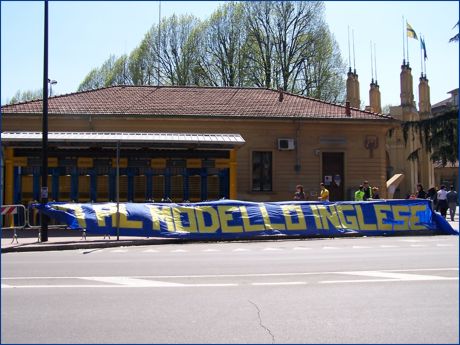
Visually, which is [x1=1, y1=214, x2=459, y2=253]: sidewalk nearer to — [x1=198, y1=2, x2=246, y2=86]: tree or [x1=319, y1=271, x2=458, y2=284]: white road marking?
[x1=319, y1=271, x2=458, y2=284]: white road marking

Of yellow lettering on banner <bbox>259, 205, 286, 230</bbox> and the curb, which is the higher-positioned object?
yellow lettering on banner <bbox>259, 205, 286, 230</bbox>

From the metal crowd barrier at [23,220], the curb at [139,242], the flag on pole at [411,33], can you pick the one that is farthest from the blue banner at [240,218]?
the flag on pole at [411,33]

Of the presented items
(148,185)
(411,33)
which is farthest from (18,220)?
(411,33)

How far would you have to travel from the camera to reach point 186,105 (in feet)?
96.7

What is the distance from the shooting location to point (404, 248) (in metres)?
15.7

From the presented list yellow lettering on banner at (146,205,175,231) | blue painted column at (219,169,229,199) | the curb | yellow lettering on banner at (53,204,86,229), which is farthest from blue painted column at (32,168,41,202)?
blue painted column at (219,169,229,199)

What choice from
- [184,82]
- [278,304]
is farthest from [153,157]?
[184,82]

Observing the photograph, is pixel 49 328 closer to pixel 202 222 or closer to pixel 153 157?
pixel 202 222

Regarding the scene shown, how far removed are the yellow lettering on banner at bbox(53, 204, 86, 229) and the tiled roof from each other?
9.16 meters

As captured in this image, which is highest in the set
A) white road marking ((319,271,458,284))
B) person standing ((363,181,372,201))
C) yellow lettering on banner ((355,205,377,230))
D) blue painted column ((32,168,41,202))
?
blue painted column ((32,168,41,202))

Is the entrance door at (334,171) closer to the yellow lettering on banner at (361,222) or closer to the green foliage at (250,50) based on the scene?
the yellow lettering on banner at (361,222)

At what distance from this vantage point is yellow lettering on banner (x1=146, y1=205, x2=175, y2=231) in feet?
62.2

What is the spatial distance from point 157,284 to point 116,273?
1.74 metres

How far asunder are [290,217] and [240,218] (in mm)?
Answer: 1798
